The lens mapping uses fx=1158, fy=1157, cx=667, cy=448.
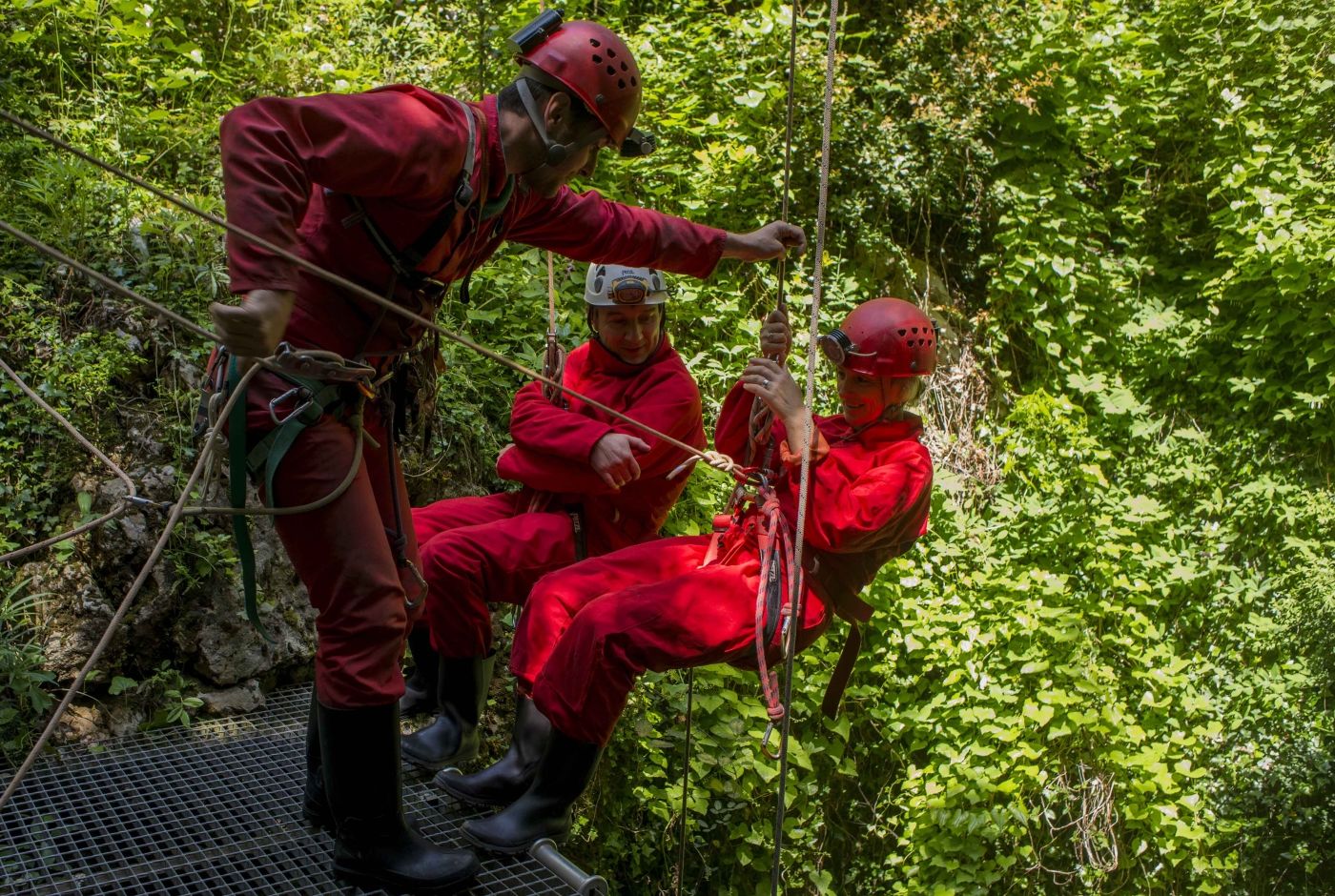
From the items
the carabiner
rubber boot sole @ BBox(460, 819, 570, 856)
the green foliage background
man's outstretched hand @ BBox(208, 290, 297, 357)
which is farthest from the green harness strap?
the green foliage background

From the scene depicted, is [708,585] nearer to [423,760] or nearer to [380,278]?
[423,760]

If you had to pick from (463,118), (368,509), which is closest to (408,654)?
(368,509)

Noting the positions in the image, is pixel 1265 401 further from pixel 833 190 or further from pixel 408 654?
pixel 408 654

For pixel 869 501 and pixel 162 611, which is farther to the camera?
pixel 162 611

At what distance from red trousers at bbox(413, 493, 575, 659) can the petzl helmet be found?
1.24 meters

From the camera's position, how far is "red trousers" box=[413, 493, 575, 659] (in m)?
3.20

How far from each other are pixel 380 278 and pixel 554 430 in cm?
95

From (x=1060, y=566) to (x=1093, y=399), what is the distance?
1.38m

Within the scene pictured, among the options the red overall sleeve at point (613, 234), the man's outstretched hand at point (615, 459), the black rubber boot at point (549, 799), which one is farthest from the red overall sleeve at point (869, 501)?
the black rubber boot at point (549, 799)

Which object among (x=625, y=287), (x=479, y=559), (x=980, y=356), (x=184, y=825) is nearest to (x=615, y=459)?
(x=479, y=559)

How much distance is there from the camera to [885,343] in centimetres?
326

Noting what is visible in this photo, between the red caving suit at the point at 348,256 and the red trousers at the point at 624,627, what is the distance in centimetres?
41

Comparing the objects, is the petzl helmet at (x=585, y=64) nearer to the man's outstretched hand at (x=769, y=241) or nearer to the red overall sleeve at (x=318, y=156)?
the red overall sleeve at (x=318, y=156)

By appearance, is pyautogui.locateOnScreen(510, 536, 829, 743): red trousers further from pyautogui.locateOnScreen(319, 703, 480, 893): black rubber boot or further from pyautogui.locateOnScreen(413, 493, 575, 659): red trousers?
pyautogui.locateOnScreen(319, 703, 480, 893): black rubber boot
